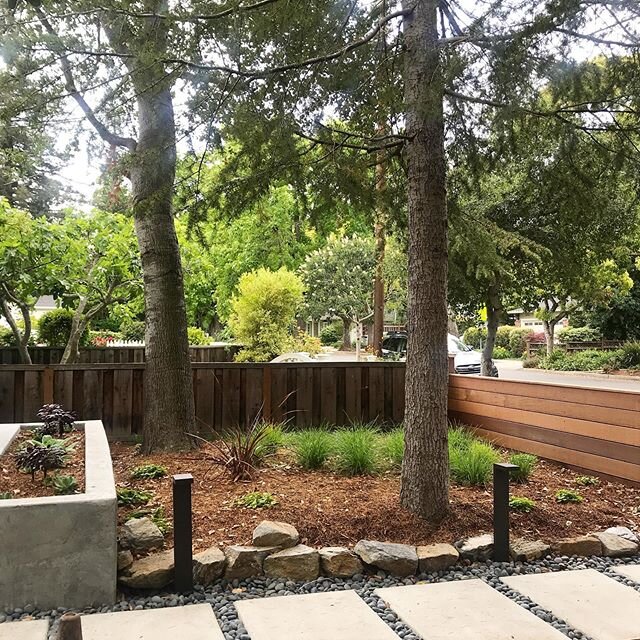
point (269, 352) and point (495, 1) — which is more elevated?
point (495, 1)

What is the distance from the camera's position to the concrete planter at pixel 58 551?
9.86 feet

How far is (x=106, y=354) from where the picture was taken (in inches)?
505

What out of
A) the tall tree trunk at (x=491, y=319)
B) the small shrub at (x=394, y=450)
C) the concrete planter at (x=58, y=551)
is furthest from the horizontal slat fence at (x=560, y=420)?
the tall tree trunk at (x=491, y=319)

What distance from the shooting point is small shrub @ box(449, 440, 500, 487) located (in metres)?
5.05

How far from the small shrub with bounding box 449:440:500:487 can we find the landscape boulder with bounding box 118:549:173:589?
8.74 ft

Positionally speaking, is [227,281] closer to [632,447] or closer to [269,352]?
[269,352]

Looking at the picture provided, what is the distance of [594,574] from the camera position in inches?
140

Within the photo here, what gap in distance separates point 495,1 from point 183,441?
473 centimetres

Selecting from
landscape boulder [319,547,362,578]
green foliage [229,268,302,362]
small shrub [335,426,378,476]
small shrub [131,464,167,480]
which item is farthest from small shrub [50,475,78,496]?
green foliage [229,268,302,362]

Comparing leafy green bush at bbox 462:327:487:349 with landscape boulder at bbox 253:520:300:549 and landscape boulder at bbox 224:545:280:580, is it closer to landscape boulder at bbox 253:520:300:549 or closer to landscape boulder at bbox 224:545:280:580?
landscape boulder at bbox 253:520:300:549

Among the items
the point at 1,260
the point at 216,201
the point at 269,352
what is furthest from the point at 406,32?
the point at 269,352

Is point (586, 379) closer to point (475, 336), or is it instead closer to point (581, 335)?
point (581, 335)


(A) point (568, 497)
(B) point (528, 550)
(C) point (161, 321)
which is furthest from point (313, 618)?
(C) point (161, 321)

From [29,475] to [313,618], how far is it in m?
2.26
